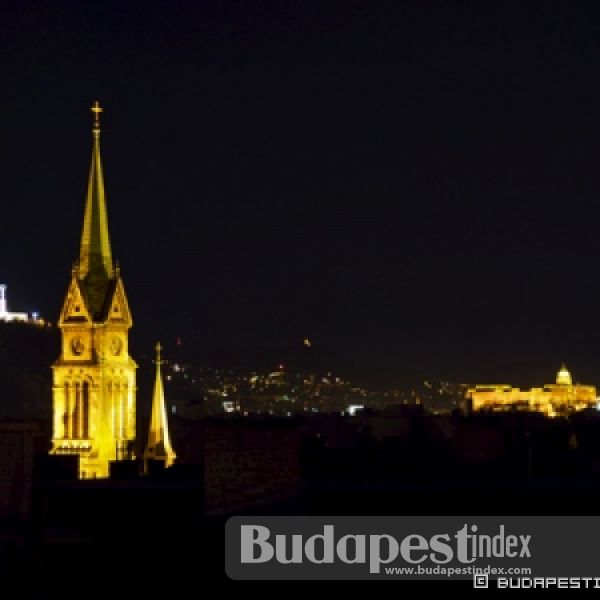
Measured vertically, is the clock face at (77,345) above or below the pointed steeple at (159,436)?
above

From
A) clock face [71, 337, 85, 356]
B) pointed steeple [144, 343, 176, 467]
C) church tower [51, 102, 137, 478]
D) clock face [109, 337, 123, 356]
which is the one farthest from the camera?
clock face [109, 337, 123, 356]

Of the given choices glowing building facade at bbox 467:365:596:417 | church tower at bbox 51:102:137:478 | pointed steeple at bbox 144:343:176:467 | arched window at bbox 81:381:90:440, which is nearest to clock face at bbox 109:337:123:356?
church tower at bbox 51:102:137:478

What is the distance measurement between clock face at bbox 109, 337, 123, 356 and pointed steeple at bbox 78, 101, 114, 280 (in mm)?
2310

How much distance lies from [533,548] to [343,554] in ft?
5.54

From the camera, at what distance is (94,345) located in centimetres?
7862

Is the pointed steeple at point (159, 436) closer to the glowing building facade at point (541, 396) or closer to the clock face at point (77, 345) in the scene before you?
the clock face at point (77, 345)

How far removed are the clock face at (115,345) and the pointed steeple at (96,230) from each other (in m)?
2.31

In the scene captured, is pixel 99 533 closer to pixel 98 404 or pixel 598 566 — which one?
pixel 598 566

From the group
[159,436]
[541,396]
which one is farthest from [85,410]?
[541,396]

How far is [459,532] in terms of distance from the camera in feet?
64.8

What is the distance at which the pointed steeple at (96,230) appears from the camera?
78.1 m

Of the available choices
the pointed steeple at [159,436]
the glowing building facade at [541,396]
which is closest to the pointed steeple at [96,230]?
the pointed steeple at [159,436]

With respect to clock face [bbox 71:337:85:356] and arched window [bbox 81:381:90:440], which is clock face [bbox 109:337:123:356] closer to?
clock face [bbox 71:337:85:356]

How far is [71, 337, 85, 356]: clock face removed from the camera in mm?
78875
